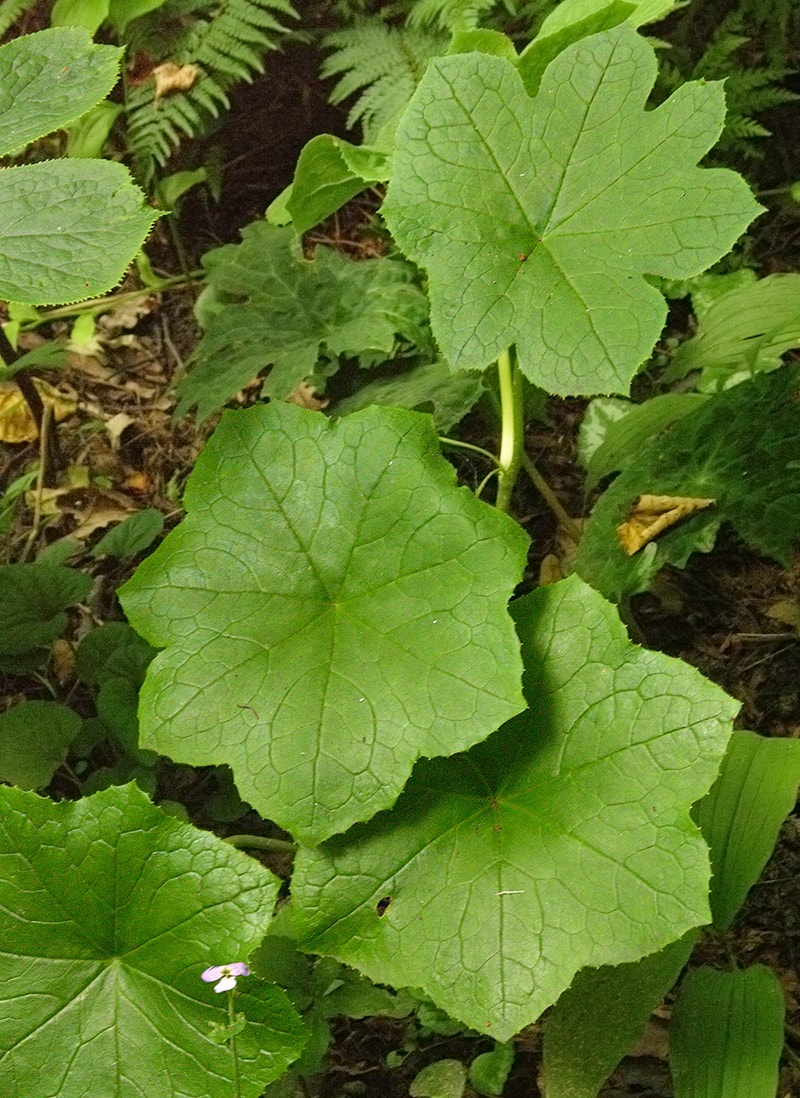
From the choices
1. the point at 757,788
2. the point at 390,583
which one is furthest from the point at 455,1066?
the point at 390,583

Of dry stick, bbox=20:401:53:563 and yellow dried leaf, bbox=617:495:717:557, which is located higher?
yellow dried leaf, bbox=617:495:717:557

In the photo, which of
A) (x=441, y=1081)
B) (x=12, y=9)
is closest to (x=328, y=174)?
(x=12, y=9)

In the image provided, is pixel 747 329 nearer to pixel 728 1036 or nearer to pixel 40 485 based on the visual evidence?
pixel 728 1036

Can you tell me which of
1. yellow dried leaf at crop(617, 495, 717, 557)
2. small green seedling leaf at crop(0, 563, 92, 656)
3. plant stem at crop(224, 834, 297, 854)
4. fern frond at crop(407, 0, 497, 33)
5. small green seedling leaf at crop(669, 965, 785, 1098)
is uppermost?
fern frond at crop(407, 0, 497, 33)

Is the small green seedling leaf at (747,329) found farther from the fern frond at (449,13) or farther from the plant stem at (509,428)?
the fern frond at (449,13)

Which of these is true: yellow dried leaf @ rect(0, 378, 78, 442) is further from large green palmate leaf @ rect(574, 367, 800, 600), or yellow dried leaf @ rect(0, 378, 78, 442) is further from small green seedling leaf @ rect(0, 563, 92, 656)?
large green palmate leaf @ rect(574, 367, 800, 600)

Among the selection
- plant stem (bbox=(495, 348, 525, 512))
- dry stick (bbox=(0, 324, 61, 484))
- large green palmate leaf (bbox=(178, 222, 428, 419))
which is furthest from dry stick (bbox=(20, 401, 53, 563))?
plant stem (bbox=(495, 348, 525, 512))
